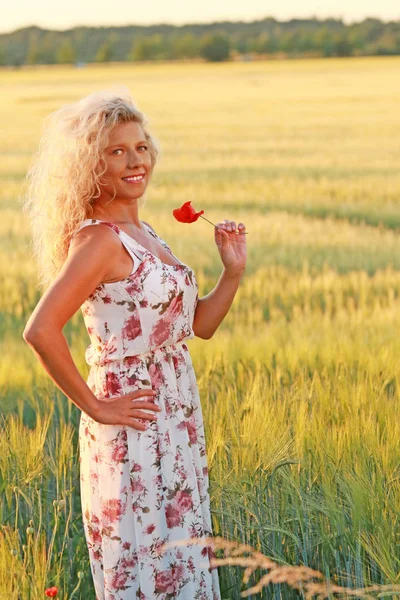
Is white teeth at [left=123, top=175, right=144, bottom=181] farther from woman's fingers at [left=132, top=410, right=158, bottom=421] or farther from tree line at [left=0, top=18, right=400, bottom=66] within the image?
tree line at [left=0, top=18, right=400, bottom=66]

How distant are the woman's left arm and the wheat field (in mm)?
269

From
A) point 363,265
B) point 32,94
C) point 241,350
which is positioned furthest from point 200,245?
point 32,94

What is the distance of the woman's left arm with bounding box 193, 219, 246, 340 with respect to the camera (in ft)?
7.80

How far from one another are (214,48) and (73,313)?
245 feet

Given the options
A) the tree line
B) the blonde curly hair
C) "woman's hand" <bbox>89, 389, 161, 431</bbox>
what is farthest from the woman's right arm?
the tree line

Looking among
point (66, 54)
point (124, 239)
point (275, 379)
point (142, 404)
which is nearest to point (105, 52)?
point (66, 54)

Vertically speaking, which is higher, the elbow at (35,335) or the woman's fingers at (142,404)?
the elbow at (35,335)

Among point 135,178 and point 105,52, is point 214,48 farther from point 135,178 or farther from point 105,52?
point 135,178

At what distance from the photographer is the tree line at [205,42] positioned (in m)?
71.0

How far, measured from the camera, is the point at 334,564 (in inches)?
96.2

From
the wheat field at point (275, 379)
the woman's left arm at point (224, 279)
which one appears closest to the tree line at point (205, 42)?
the wheat field at point (275, 379)

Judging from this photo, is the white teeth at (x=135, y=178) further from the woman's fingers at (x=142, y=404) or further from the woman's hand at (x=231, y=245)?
the woman's fingers at (x=142, y=404)

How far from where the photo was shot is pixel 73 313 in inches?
80.8

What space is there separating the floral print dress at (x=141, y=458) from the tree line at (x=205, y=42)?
68.5m
